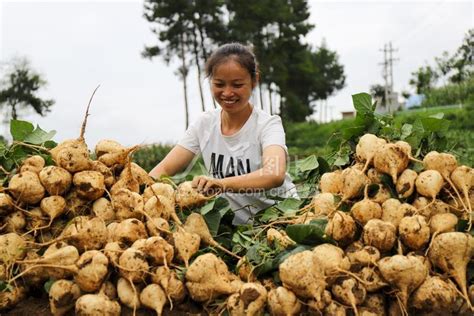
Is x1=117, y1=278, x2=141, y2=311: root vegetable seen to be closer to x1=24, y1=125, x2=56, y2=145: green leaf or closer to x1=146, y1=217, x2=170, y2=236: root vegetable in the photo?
x1=146, y1=217, x2=170, y2=236: root vegetable

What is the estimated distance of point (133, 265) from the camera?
7.59 feet

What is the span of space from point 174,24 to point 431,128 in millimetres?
25436

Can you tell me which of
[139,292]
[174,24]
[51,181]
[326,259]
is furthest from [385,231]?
[174,24]

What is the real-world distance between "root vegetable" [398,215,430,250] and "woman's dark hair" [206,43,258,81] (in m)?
1.47

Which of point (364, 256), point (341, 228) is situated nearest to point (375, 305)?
point (364, 256)

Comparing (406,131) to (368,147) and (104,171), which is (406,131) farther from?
(104,171)

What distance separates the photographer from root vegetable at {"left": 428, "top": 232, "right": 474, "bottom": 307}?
92.5 inches

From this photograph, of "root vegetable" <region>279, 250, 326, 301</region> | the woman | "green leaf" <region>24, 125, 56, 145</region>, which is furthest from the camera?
the woman

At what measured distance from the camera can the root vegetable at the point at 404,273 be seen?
2.25 meters

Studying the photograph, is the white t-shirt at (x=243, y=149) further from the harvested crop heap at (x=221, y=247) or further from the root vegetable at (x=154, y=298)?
the root vegetable at (x=154, y=298)

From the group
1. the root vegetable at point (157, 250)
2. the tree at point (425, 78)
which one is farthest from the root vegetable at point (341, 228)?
the tree at point (425, 78)

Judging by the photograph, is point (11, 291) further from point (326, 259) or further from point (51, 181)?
point (326, 259)

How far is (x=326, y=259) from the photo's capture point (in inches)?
90.9

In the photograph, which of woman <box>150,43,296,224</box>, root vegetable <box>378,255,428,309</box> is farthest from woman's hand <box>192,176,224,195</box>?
root vegetable <box>378,255,428,309</box>
